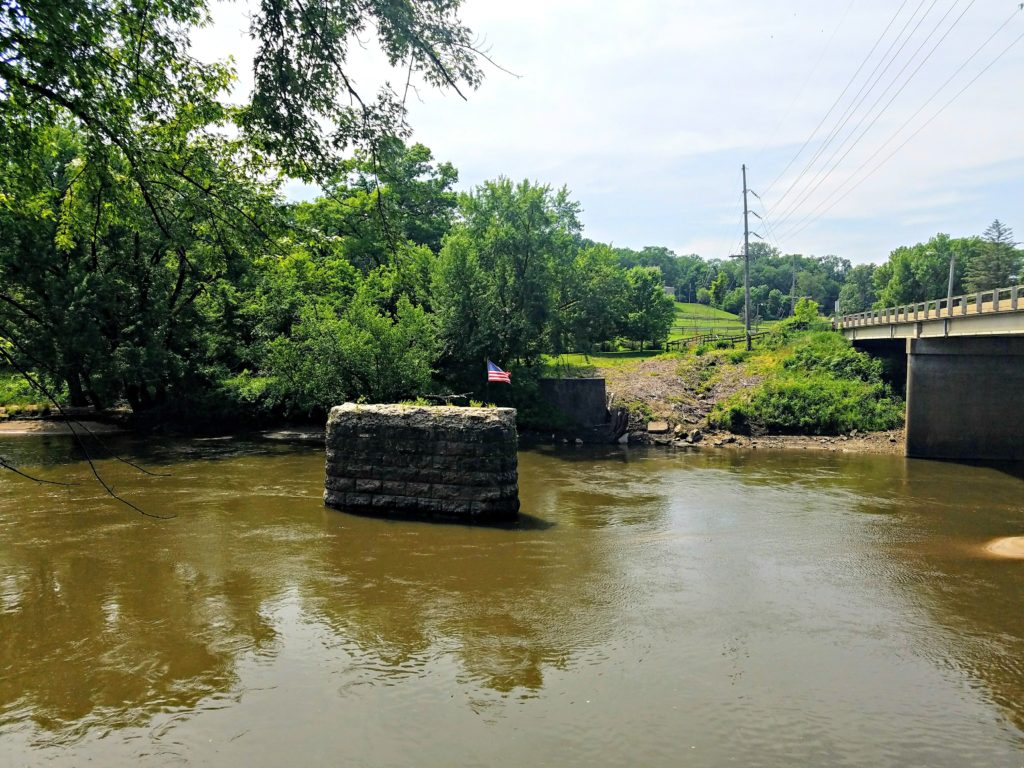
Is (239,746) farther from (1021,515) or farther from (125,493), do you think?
(1021,515)

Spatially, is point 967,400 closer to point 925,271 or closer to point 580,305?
point 580,305

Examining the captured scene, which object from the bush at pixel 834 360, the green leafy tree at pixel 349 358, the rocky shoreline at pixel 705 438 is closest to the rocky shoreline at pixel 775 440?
the rocky shoreline at pixel 705 438

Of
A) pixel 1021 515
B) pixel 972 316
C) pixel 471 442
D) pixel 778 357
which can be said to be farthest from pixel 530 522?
pixel 778 357

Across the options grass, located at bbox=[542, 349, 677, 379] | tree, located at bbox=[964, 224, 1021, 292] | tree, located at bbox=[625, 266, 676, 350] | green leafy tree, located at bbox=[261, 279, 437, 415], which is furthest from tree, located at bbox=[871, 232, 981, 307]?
green leafy tree, located at bbox=[261, 279, 437, 415]

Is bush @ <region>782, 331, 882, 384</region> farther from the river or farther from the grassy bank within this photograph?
the river

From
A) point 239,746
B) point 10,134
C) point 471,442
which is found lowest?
point 239,746

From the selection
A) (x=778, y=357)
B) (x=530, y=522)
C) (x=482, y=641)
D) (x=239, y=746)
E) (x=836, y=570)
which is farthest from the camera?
(x=778, y=357)

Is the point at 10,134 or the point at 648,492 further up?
the point at 10,134

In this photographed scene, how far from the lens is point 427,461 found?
16641 millimetres

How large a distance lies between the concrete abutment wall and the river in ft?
2.39

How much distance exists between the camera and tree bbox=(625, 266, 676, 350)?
57.2 m

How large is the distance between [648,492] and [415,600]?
1128 cm

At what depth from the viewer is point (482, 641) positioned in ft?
32.0

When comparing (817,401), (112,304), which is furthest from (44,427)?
(817,401)
